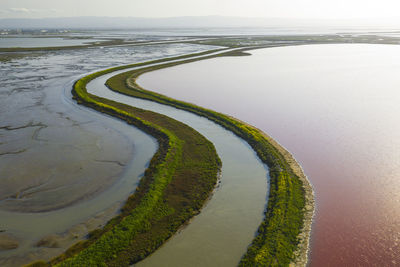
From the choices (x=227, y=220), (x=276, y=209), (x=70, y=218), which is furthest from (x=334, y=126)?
(x=70, y=218)

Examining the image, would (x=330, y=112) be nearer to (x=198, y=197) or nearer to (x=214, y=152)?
(x=214, y=152)

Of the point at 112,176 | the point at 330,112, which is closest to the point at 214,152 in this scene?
the point at 112,176

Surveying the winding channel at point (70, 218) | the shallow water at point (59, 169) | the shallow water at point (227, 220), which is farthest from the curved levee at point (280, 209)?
the shallow water at point (59, 169)

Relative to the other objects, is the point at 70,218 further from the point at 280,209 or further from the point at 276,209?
the point at 280,209

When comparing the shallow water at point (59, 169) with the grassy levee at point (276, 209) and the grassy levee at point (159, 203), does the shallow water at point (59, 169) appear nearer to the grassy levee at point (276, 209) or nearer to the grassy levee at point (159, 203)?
the grassy levee at point (159, 203)

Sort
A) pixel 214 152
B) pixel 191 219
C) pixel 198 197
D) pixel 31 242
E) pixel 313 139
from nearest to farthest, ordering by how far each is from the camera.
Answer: pixel 31 242
pixel 191 219
pixel 198 197
pixel 214 152
pixel 313 139

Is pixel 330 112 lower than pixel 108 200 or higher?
higher
